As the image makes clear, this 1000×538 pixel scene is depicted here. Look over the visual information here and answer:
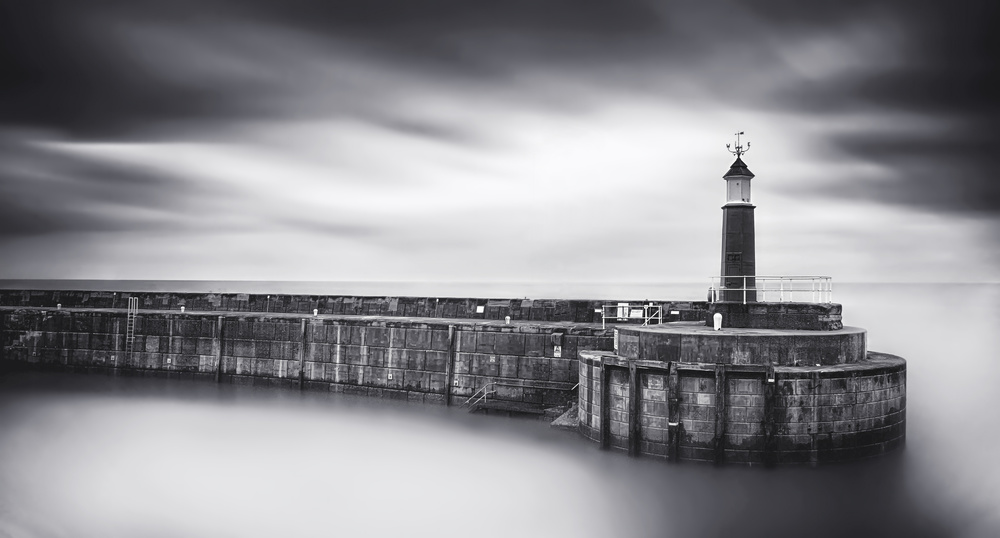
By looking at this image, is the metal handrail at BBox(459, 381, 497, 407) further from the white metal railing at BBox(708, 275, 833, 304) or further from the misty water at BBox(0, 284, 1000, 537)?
the white metal railing at BBox(708, 275, 833, 304)

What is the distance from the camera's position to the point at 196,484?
14.6m

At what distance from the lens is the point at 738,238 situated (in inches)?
637

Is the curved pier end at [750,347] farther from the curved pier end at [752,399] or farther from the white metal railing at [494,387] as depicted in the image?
the white metal railing at [494,387]

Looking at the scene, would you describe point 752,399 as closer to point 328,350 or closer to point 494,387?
point 494,387

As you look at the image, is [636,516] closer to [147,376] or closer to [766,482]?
[766,482]

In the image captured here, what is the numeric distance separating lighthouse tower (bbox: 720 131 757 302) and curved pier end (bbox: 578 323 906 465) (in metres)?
2.95

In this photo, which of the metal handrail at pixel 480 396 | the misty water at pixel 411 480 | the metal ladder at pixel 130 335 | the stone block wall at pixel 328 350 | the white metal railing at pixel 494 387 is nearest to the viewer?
the misty water at pixel 411 480

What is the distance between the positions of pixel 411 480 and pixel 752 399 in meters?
7.49

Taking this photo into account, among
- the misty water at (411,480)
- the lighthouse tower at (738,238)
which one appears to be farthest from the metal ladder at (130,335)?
the lighthouse tower at (738,238)

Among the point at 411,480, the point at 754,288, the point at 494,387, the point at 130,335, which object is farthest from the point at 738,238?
the point at 130,335

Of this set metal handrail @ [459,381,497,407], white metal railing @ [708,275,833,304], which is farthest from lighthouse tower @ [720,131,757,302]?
metal handrail @ [459,381,497,407]

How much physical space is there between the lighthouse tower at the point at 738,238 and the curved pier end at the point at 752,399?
2.95m

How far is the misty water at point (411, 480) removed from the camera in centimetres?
1223

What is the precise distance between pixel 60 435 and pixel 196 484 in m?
6.43
